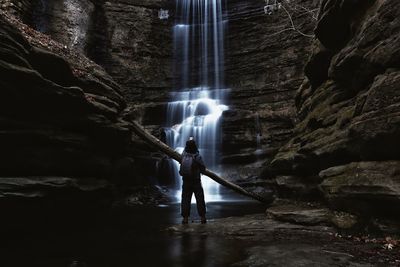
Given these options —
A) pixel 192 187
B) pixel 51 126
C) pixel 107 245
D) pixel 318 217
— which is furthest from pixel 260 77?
pixel 107 245

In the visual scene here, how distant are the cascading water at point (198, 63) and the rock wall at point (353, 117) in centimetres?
1338

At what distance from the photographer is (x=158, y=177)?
19250 millimetres

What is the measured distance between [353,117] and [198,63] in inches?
988

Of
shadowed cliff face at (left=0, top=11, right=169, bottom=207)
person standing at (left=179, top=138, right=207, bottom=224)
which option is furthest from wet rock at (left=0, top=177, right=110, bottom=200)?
person standing at (left=179, top=138, right=207, bottom=224)

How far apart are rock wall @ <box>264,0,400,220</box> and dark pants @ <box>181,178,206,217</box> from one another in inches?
117

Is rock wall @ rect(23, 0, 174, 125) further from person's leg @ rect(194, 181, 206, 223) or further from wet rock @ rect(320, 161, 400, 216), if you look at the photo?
wet rock @ rect(320, 161, 400, 216)

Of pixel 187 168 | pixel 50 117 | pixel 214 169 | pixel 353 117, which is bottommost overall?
pixel 187 168

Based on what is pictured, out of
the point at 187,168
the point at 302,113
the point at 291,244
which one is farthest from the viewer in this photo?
the point at 302,113

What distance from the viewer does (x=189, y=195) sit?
8.98 meters

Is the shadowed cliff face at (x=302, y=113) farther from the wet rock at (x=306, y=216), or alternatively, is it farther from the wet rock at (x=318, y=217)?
the wet rock at (x=306, y=216)

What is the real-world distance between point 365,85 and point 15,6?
21.8 m

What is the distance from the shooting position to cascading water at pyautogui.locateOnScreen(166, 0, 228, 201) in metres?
26.0

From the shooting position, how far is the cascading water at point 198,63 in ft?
85.3

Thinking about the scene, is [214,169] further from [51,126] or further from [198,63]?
[198,63]
